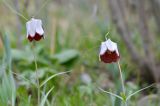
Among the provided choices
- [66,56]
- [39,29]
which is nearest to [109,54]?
[39,29]

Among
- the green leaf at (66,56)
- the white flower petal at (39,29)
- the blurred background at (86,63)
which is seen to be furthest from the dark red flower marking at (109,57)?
the green leaf at (66,56)

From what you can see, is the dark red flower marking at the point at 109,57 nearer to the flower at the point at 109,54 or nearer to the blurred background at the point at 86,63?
the flower at the point at 109,54

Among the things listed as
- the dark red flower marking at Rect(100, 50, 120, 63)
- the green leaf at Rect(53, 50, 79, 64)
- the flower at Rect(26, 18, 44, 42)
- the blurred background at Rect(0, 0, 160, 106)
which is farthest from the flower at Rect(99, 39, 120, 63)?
the green leaf at Rect(53, 50, 79, 64)

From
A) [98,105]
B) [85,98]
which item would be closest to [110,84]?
[85,98]

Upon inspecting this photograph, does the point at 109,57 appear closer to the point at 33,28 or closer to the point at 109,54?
the point at 109,54

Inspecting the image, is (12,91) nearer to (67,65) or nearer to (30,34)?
(30,34)

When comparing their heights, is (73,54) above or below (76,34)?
below

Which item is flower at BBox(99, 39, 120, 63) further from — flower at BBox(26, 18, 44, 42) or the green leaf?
the green leaf

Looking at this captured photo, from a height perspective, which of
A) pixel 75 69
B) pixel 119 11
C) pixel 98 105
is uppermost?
pixel 119 11
